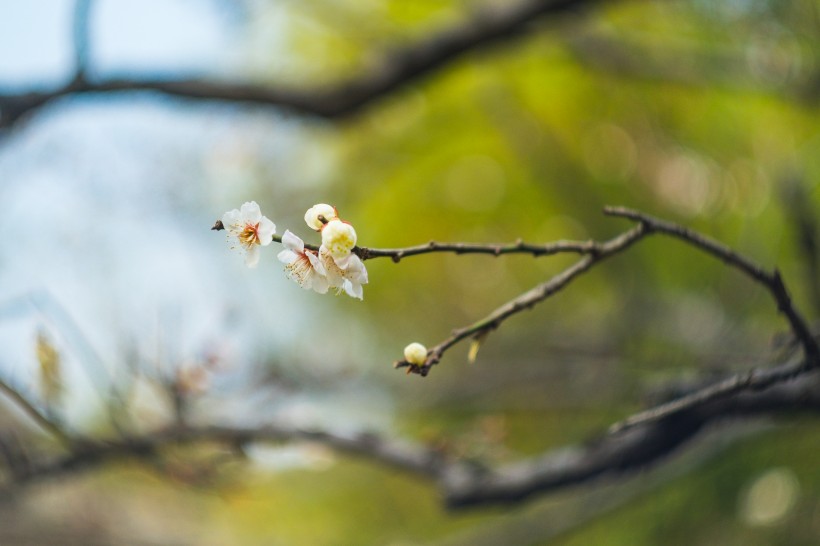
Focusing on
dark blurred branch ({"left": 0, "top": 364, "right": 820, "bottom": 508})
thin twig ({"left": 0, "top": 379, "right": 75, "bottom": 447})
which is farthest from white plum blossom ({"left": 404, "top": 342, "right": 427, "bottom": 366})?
thin twig ({"left": 0, "top": 379, "right": 75, "bottom": 447})

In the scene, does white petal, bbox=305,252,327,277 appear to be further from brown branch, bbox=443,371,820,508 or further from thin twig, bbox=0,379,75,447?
thin twig, bbox=0,379,75,447

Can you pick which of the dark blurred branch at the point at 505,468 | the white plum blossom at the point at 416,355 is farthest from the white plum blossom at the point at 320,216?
the dark blurred branch at the point at 505,468

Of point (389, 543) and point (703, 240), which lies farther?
point (389, 543)

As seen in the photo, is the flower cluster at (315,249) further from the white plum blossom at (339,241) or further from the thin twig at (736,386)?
the thin twig at (736,386)

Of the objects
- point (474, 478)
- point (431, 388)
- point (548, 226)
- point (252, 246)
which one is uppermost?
point (548, 226)

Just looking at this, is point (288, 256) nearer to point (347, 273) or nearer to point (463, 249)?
point (347, 273)

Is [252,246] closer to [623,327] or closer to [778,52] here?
[623,327]

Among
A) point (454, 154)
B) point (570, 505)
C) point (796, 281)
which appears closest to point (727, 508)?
point (570, 505)
